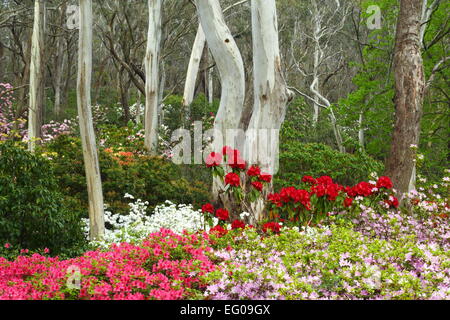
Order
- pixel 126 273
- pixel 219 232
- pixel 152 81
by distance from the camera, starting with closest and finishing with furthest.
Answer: pixel 126 273 → pixel 219 232 → pixel 152 81

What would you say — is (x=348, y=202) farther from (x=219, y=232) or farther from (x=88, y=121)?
(x=88, y=121)

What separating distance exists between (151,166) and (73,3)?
17082mm

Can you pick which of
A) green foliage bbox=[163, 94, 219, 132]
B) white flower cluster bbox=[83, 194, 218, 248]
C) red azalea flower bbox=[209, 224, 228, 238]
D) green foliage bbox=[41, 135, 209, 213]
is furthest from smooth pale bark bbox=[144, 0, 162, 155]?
red azalea flower bbox=[209, 224, 228, 238]

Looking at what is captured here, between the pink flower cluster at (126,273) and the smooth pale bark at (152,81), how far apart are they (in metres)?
7.91

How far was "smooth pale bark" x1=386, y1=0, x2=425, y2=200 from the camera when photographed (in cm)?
739

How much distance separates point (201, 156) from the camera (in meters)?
11.7

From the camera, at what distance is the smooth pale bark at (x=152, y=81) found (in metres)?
11.9

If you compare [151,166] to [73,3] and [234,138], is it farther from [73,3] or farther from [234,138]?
[73,3]

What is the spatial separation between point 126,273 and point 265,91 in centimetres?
407

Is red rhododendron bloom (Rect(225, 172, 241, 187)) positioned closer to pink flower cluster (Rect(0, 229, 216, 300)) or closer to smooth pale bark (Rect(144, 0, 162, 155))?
pink flower cluster (Rect(0, 229, 216, 300))

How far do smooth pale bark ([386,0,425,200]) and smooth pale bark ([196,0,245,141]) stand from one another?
8.35 ft

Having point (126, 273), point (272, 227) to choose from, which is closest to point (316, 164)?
point (272, 227)

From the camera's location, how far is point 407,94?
7.47 meters

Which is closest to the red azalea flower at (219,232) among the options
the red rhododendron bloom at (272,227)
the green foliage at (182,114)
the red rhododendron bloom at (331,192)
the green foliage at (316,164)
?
the red rhododendron bloom at (272,227)
